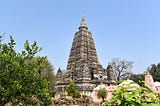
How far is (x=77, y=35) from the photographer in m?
55.8

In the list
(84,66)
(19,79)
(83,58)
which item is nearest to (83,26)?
(83,58)

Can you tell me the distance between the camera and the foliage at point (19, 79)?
36.8ft

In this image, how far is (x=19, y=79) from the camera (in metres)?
11.7

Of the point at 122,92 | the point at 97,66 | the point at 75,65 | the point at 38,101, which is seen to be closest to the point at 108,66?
the point at 97,66

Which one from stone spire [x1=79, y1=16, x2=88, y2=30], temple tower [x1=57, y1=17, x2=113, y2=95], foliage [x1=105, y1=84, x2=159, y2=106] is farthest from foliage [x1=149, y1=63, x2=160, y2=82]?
foliage [x1=105, y1=84, x2=159, y2=106]

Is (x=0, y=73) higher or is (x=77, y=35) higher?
(x=77, y=35)

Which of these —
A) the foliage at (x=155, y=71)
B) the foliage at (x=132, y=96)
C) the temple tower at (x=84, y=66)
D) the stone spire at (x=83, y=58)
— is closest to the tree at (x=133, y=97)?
the foliage at (x=132, y=96)

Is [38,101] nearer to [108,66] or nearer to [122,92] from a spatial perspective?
[122,92]

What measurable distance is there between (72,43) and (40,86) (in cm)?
4485

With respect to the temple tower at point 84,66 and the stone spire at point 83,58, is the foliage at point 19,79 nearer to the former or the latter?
the temple tower at point 84,66

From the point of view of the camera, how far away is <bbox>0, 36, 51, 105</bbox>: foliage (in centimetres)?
1123

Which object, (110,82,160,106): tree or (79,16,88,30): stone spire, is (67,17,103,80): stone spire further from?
(110,82,160,106): tree

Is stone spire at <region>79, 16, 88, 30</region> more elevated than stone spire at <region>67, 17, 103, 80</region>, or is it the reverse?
stone spire at <region>79, 16, 88, 30</region>

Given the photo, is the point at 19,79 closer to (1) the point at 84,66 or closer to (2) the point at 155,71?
(1) the point at 84,66
